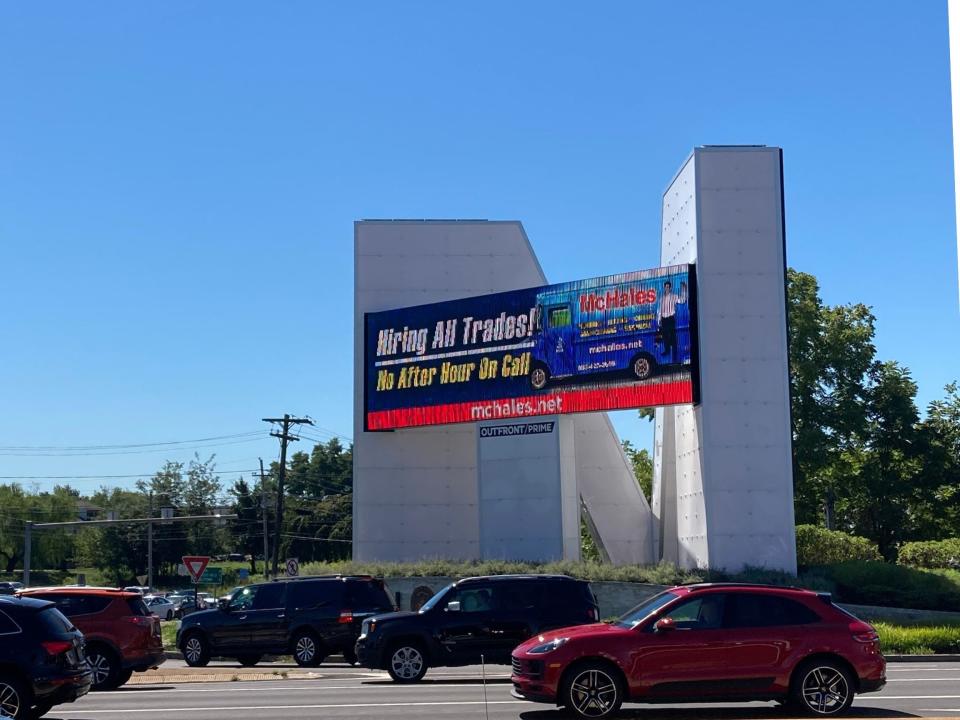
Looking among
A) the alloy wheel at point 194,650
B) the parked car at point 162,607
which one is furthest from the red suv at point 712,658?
the parked car at point 162,607

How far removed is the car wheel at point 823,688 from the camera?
14711 mm

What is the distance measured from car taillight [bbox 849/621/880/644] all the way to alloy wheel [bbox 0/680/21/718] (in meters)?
9.90

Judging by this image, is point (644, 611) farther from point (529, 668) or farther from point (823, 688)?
point (823, 688)

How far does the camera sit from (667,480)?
43.3 meters

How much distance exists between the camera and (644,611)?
15188 mm

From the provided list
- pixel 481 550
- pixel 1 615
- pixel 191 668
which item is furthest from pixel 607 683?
pixel 481 550

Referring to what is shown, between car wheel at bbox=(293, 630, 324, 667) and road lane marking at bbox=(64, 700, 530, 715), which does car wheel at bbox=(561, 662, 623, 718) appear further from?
car wheel at bbox=(293, 630, 324, 667)

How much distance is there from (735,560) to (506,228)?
15604mm

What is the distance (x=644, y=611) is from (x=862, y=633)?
257 cm

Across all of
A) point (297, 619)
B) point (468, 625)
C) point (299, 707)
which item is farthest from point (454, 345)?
point (299, 707)

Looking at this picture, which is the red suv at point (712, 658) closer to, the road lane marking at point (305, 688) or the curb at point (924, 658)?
the road lane marking at point (305, 688)

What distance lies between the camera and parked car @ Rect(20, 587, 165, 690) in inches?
835

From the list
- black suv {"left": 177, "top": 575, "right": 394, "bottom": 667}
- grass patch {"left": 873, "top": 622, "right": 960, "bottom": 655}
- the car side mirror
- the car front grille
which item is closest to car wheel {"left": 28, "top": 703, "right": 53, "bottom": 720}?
the car front grille

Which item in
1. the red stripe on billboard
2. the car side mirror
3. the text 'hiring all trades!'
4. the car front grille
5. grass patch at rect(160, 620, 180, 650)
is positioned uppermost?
the text 'hiring all trades!'
